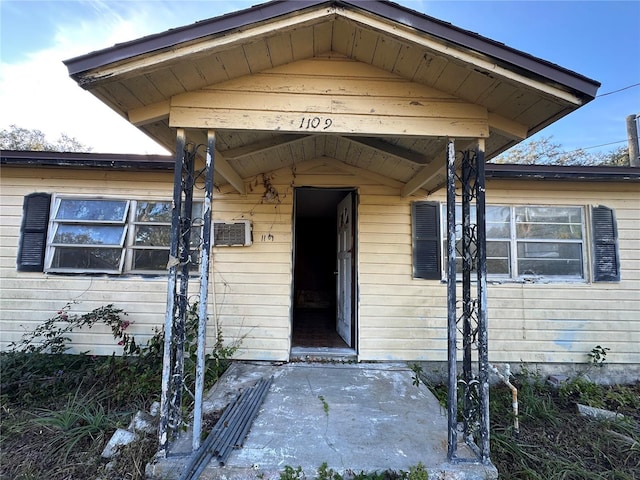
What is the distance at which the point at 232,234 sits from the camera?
13.1 feet

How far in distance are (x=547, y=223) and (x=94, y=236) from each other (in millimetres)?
6045

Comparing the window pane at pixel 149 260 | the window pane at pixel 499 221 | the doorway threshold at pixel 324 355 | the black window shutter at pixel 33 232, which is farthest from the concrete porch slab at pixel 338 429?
the black window shutter at pixel 33 232

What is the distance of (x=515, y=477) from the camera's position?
7.49 ft

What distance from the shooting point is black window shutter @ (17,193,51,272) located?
391 centimetres

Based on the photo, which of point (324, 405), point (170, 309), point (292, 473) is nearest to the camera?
point (292, 473)

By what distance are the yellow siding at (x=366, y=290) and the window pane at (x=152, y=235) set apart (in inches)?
16.6

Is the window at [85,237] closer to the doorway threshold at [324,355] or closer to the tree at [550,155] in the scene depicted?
the doorway threshold at [324,355]

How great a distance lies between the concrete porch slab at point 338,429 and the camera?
191 cm

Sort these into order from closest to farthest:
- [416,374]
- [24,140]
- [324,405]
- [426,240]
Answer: [324,405]
[416,374]
[426,240]
[24,140]

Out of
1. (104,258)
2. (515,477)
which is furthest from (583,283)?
(104,258)

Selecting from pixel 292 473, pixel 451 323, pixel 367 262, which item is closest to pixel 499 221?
pixel 367 262

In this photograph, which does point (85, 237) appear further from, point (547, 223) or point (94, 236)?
point (547, 223)

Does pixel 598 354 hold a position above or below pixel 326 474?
above

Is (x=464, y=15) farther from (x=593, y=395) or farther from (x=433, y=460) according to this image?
(x=433, y=460)
